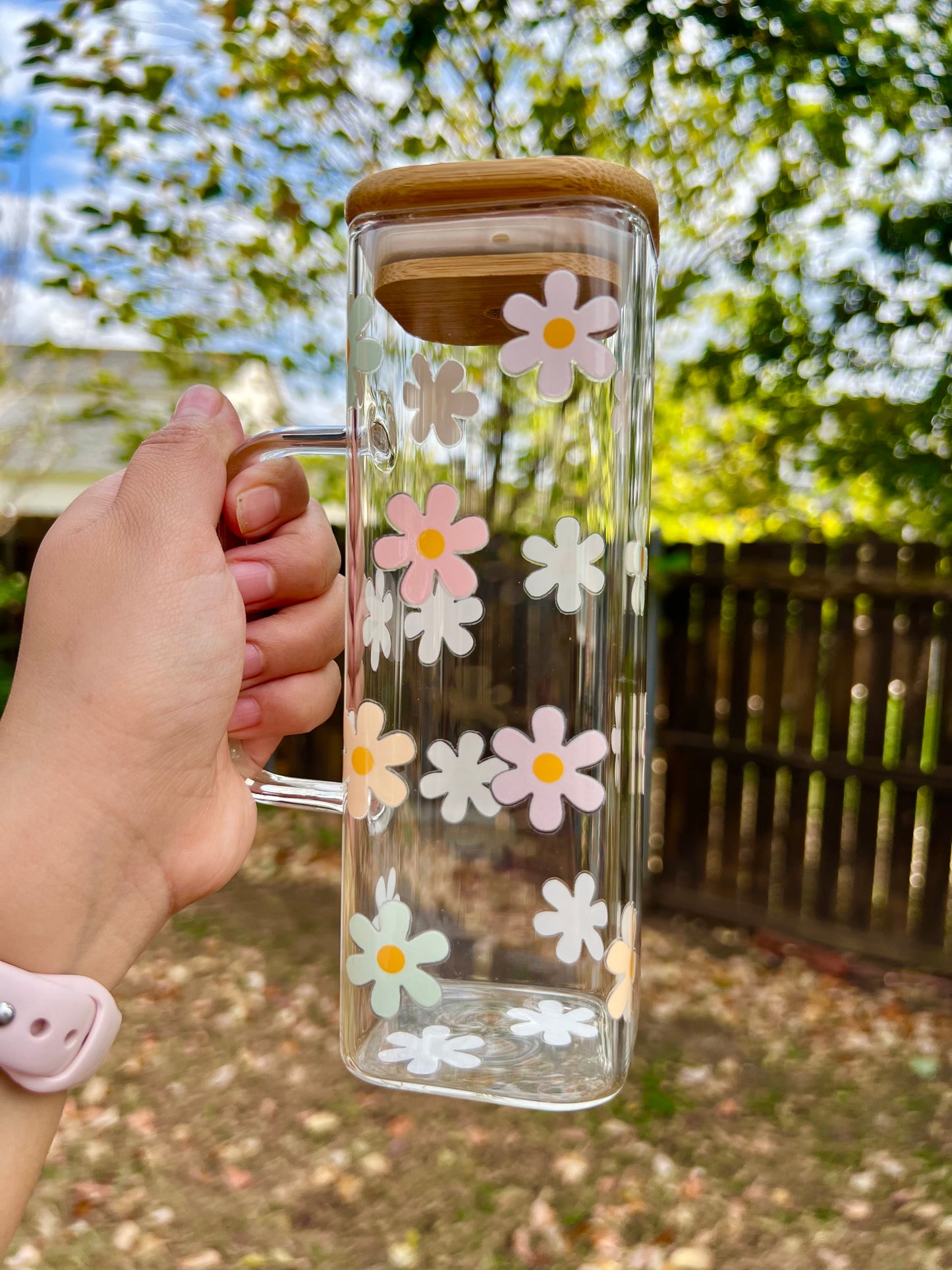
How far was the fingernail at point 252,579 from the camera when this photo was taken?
3.08 feet

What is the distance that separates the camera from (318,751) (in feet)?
16.5

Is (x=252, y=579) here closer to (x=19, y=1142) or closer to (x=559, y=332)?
(x=559, y=332)

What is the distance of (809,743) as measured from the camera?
399 cm

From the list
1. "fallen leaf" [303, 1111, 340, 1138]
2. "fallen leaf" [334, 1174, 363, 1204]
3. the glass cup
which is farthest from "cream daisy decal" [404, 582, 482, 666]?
"fallen leaf" [303, 1111, 340, 1138]

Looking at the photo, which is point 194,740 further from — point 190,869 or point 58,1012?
point 58,1012

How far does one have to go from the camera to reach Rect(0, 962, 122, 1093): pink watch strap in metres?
0.75

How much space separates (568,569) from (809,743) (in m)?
3.50

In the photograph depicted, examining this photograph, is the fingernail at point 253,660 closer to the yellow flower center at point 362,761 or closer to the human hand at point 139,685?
the human hand at point 139,685

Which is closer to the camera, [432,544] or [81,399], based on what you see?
[432,544]

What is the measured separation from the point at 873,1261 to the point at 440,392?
8.07 feet

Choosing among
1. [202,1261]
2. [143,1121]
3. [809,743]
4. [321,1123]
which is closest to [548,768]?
[202,1261]

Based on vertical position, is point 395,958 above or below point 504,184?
below

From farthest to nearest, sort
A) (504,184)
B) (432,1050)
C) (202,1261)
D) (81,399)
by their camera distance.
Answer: (81,399), (202,1261), (432,1050), (504,184)

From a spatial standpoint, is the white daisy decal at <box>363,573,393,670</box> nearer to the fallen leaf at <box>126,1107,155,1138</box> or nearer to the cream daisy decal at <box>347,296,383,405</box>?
the cream daisy decal at <box>347,296,383,405</box>
